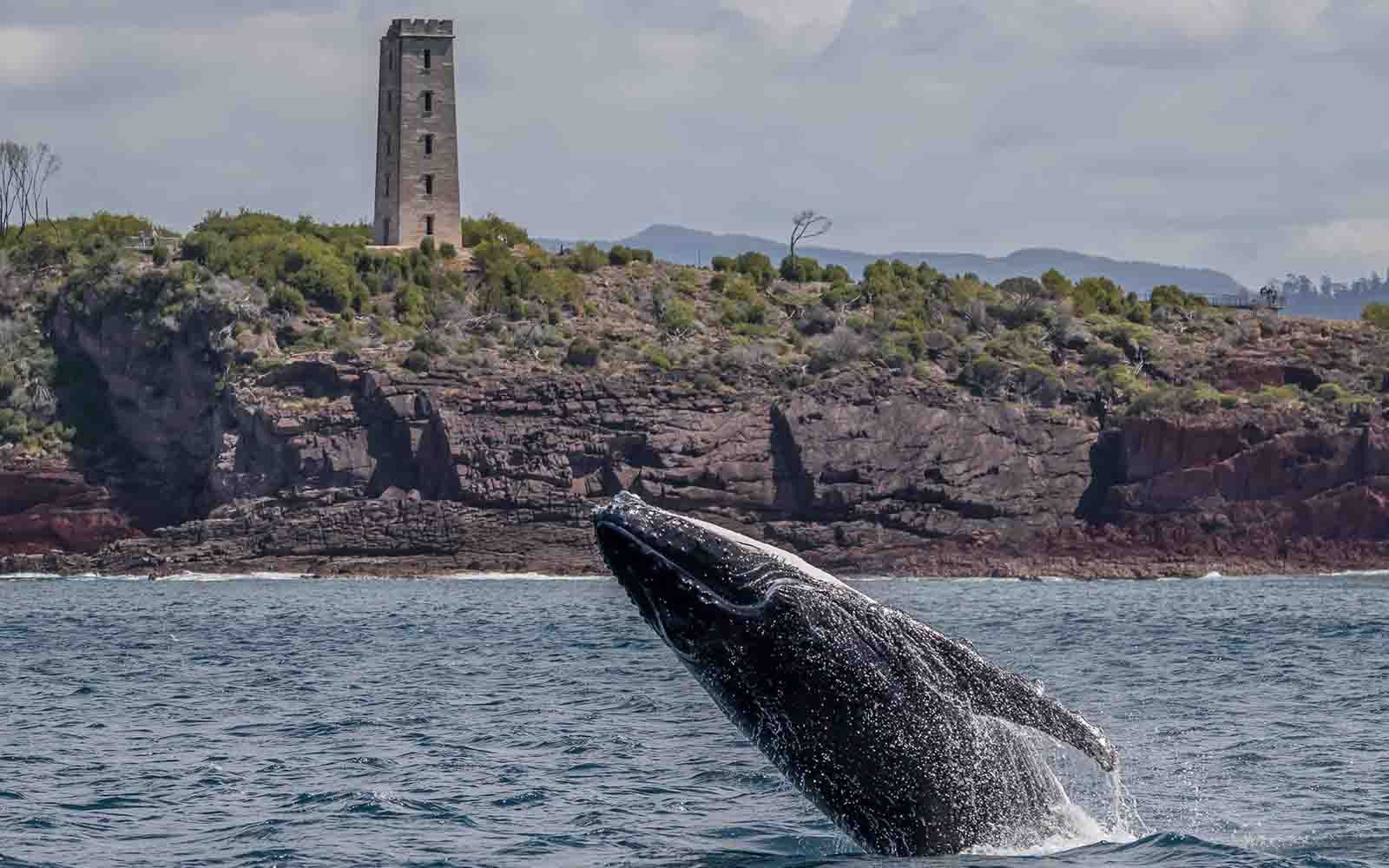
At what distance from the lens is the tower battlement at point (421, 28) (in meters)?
120

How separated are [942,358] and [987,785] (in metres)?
107

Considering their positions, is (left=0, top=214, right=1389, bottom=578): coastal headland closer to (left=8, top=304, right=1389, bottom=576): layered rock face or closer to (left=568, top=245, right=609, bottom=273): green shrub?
(left=8, top=304, right=1389, bottom=576): layered rock face

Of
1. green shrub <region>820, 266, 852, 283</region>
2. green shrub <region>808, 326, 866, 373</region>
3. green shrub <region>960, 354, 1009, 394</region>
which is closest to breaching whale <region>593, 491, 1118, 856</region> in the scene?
green shrub <region>960, 354, 1009, 394</region>

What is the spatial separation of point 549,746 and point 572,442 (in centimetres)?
7459

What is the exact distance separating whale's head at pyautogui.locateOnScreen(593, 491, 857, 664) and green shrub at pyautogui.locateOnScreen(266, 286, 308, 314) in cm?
10433

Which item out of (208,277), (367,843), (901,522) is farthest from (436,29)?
(367,843)

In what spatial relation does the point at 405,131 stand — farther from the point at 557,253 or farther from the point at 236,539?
the point at 236,539

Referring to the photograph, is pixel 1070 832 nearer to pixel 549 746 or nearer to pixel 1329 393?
pixel 549 746

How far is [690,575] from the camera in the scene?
47.2 feet

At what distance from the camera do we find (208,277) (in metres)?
115

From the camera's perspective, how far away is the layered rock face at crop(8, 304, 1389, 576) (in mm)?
100188

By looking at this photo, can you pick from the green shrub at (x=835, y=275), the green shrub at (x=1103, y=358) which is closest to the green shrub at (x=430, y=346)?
the green shrub at (x=1103, y=358)

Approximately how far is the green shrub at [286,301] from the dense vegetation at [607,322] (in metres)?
0.15

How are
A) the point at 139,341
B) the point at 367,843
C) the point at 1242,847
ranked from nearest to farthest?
the point at 1242,847 → the point at 367,843 → the point at 139,341
